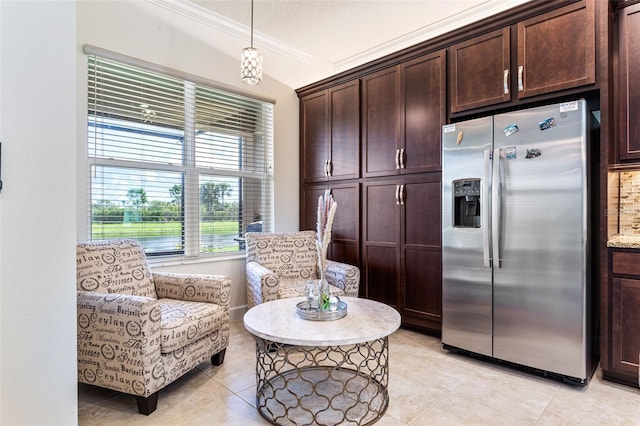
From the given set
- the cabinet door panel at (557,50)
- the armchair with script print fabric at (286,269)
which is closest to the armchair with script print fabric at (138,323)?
the armchair with script print fabric at (286,269)

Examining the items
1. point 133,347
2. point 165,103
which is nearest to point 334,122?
point 165,103

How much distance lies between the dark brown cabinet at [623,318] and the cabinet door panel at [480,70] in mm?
1297

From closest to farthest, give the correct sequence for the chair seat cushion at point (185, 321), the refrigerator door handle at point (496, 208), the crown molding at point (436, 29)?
the chair seat cushion at point (185, 321), the refrigerator door handle at point (496, 208), the crown molding at point (436, 29)

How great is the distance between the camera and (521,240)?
7.79 feet

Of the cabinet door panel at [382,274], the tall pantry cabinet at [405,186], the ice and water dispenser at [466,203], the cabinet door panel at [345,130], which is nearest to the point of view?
the ice and water dispenser at [466,203]

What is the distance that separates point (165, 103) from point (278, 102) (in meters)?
1.27

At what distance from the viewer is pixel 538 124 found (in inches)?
91.0

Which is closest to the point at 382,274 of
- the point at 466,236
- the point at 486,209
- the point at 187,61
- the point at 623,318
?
the point at 466,236

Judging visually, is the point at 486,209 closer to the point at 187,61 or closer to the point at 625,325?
the point at 625,325

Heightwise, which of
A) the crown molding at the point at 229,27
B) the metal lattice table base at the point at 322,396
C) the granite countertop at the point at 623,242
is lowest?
the metal lattice table base at the point at 322,396

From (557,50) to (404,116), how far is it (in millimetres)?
1200

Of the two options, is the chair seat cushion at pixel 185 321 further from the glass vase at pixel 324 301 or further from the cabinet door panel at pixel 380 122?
the cabinet door panel at pixel 380 122

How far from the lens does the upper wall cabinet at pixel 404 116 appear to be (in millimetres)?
3016

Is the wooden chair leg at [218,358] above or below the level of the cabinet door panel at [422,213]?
below
